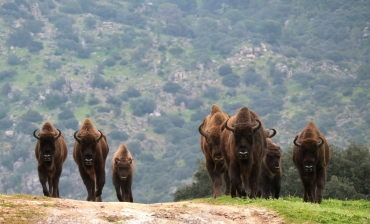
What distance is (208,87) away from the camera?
168625 mm

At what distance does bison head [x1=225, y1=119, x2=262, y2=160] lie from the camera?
2123 cm

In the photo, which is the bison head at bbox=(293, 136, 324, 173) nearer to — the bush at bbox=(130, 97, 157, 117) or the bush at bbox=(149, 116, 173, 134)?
the bush at bbox=(149, 116, 173, 134)

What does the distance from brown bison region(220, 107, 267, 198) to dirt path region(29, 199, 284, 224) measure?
6.79ft

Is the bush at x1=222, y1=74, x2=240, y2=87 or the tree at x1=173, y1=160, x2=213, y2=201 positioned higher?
the bush at x1=222, y1=74, x2=240, y2=87

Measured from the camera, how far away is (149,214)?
18250 millimetres

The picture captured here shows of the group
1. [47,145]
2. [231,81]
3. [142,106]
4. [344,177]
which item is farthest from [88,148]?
[231,81]

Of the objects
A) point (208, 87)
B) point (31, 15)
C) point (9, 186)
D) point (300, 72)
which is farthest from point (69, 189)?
point (31, 15)

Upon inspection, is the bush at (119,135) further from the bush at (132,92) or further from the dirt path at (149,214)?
the dirt path at (149,214)

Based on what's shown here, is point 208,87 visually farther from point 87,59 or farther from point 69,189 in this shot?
point 69,189

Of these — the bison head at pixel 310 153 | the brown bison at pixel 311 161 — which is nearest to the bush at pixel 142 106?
the brown bison at pixel 311 161

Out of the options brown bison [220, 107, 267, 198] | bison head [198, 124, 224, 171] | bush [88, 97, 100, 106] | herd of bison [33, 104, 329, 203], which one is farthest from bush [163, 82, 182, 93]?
brown bison [220, 107, 267, 198]

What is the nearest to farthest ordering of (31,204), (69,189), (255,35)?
1. (31,204)
2. (69,189)
3. (255,35)

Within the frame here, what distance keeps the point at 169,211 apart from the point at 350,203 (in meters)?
8.62

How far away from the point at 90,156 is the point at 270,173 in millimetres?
6038
